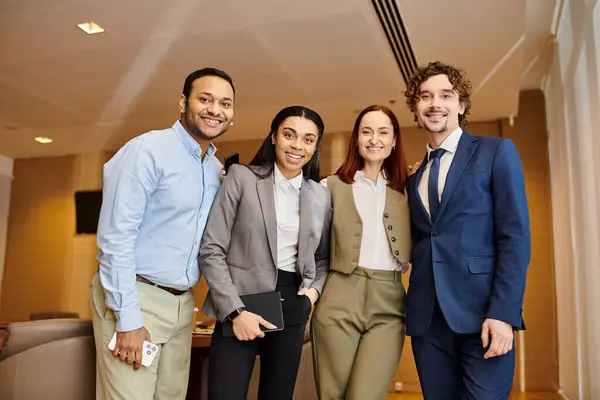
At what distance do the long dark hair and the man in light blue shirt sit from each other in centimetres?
18

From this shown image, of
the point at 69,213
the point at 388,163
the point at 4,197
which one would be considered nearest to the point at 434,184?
the point at 388,163

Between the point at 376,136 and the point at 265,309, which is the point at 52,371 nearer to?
the point at 265,309

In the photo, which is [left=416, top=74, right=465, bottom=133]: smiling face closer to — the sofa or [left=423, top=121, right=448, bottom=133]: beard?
[left=423, top=121, right=448, bottom=133]: beard

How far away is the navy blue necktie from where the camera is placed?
179 centimetres

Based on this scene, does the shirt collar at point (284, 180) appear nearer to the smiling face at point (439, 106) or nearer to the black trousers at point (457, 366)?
the smiling face at point (439, 106)

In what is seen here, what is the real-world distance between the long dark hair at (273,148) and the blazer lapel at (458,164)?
1.71 feet

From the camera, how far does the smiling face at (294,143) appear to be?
1912mm

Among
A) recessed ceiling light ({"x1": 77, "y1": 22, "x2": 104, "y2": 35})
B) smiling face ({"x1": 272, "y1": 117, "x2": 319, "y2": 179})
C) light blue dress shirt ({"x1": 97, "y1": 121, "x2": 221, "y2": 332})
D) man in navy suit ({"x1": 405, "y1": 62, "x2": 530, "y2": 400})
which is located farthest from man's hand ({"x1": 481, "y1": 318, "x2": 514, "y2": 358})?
recessed ceiling light ({"x1": 77, "y1": 22, "x2": 104, "y2": 35})

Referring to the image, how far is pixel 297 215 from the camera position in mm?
1920

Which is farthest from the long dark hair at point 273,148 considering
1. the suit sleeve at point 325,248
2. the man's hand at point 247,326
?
the man's hand at point 247,326

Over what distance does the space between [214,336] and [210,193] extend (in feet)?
1.73

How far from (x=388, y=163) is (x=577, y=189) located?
2605mm

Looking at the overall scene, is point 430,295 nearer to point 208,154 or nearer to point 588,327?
point 208,154

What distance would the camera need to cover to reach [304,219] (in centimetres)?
190
